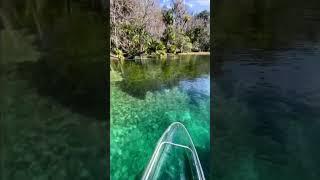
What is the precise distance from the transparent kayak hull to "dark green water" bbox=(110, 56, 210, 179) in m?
0.04

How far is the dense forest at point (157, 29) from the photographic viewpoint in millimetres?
2693

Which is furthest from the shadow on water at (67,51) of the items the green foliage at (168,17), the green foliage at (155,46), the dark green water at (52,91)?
the green foliage at (168,17)

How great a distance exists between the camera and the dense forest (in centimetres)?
269

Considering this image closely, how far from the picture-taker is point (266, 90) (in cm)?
256

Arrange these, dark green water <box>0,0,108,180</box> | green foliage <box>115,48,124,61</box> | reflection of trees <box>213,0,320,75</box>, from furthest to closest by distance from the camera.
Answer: green foliage <box>115,48,124,61</box> → reflection of trees <box>213,0,320,75</box> → dark green water <box>0,0,108,180</box>

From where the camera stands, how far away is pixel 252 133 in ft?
8.57

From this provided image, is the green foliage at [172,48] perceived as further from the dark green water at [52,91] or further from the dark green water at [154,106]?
the dark green water at [52,91]

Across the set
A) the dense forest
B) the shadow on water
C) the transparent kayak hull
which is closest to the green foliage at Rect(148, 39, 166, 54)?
the dense forest

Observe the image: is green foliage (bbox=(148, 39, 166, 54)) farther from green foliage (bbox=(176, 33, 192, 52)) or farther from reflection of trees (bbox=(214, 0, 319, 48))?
reflection of trees (bbox=(214, 0, 319, 48))

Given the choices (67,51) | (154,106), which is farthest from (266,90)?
(67,51)

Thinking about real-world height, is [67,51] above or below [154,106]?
above

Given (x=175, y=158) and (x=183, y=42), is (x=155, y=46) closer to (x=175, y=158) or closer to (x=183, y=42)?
(x=183, y=42)

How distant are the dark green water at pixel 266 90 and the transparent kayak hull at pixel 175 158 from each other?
174 millimetres

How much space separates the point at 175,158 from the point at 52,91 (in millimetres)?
1072
